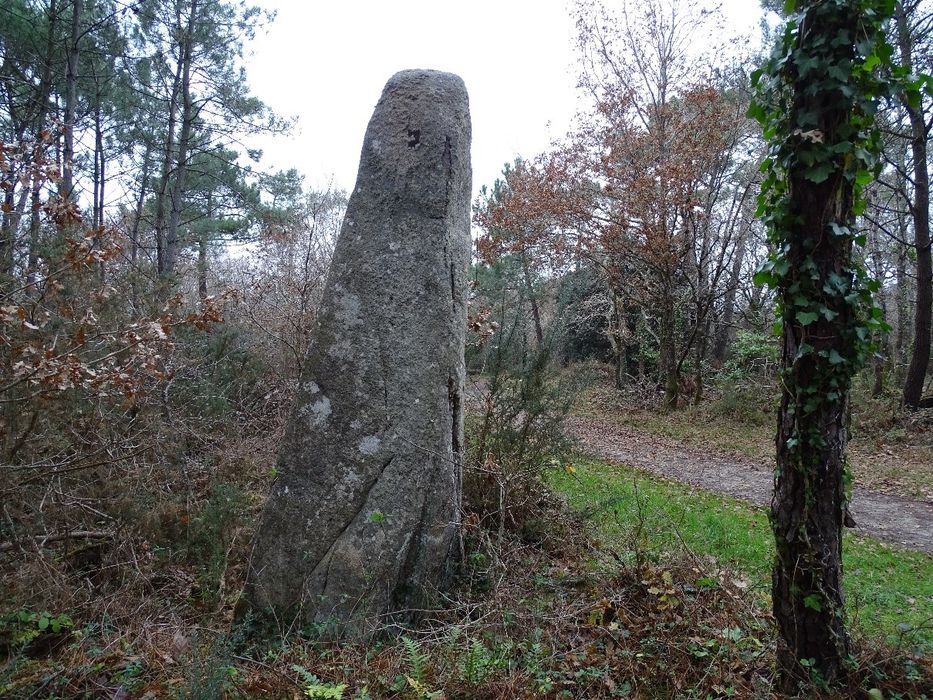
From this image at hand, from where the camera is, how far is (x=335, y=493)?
366cm

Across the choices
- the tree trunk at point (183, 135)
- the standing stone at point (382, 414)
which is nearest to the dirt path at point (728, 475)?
the standing stone at point (382, 414)

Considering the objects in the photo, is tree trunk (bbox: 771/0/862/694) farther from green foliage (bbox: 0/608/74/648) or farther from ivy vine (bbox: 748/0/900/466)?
green foliage (bbox: 0/608/74/648)

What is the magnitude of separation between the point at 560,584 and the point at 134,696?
2.59 metres

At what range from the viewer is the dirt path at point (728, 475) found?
272 inches

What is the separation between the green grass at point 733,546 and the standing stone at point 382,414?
1.50m

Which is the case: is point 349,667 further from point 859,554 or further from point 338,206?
point 338,206

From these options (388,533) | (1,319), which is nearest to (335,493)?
(388,533)

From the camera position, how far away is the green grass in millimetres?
3998

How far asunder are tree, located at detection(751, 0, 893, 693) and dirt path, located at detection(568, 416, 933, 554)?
3705mm

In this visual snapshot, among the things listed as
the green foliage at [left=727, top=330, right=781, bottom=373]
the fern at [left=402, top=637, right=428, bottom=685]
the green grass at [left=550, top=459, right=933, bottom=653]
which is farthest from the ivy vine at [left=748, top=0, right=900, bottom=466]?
the green foliage at [left=727, top=330, right=781, bottom=373]

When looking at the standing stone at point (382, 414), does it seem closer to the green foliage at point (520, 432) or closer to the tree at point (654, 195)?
the green foliage at point (520, 432)

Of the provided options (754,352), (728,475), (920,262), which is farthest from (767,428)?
(920,262)

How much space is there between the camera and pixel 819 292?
8.69ft

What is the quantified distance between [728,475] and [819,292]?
303 inches
